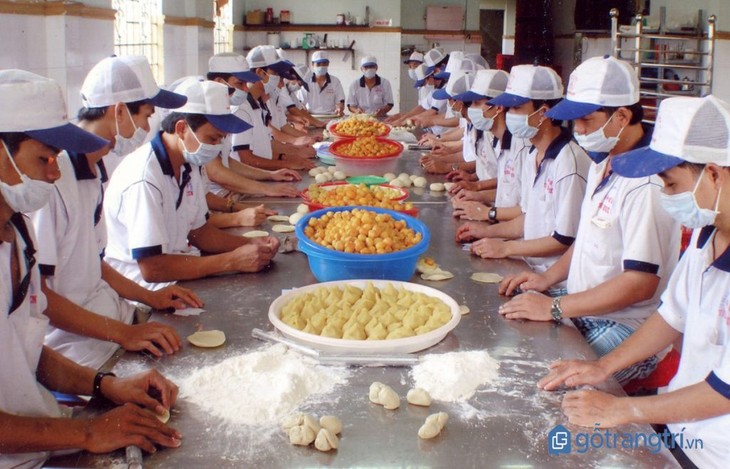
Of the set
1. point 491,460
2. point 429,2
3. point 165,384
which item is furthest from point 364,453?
point 429,2

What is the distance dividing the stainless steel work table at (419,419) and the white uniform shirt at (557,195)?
35.6 inches

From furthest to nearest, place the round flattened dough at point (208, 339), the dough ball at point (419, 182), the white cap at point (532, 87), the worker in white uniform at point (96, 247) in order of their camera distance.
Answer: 1. the dough ball at point (419, 182)
2. the white cap at point (532, 87)
3. the worker in white uniform at point (96, 247)
4. the round flattened dough at point (208, 339)

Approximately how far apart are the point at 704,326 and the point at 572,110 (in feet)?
3.64

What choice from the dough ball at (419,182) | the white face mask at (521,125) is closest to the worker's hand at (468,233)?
the white face mask at (521,125)

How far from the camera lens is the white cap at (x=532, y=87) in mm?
3479

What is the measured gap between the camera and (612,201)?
2.53 m

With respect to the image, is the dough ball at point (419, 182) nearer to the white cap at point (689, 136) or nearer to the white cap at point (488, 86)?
the white cap at point (488, 86)

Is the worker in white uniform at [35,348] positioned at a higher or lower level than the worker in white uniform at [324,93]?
lower

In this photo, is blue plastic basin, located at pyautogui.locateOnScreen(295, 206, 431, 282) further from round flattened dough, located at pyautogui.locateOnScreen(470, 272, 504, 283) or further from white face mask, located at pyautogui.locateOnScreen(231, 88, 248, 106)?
white face mask, located at pyautogui.locateOnScreen(231, 88, 248, 106)

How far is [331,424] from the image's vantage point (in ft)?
5.03

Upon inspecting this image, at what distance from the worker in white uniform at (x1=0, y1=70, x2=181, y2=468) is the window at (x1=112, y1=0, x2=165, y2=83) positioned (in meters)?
4.73

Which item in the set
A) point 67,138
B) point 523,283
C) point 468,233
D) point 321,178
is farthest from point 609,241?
point 321,178

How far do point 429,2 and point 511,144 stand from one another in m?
10.3

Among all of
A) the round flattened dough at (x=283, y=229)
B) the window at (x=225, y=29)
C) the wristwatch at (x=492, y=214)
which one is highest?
the window at (x=225, y=29)
